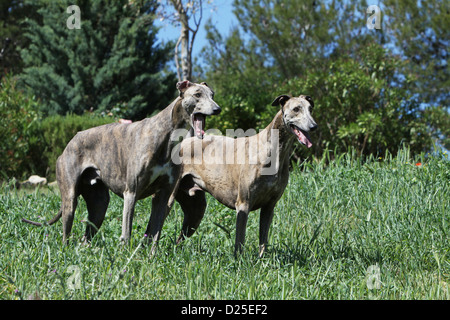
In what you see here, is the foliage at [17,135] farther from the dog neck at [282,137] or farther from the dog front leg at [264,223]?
the dog neck at [282,137]

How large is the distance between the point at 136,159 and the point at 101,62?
12.9 meters

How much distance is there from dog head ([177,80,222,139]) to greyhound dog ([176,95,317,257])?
2.09 ft

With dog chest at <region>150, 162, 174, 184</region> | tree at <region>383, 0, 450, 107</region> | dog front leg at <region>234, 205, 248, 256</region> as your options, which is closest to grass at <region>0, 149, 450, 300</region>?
dog front leg at <region>234, 205, 248, 256</region>

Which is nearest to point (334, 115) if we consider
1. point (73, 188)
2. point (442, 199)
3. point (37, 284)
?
point (442, 199)

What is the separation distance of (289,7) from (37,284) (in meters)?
16.9

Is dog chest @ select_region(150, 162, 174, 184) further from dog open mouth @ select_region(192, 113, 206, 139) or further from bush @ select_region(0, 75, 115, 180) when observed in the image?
bush @ select_region(0, 75, 115, 180)

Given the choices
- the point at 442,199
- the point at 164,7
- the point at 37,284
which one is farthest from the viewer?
the point at 164,7

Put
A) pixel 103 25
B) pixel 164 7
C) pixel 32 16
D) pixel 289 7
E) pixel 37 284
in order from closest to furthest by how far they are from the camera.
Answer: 1. pixel 37 284
2. pixel 164 7
3. pixel 103 25
4. pixel 289 7
5. pixel 32 16

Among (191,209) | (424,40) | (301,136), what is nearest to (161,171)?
(191,209)

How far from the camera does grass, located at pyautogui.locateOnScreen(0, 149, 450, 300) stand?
12.9 feet

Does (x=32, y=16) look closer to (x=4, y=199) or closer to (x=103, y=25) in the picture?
(x=103, y=25)

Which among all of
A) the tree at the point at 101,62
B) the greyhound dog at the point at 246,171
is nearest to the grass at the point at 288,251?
the greyhound dog at the point at 246,171

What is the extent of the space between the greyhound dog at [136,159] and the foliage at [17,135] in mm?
7444

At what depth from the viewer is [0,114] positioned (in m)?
12.2
